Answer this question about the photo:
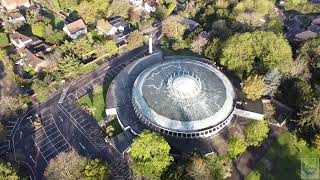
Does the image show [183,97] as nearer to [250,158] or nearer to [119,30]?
[250,158]

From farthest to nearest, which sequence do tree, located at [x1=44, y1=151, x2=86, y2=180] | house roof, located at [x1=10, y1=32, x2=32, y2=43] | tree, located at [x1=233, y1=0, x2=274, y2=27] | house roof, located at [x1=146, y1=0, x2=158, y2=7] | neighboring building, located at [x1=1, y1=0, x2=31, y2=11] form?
neighboring building, located at [x1=1, y1=0, x2=31, y2=11], house roof, located at [x1=146, y1=0, x2=158, y2=7], tree, located at [x1=233, y1=0, x2=274, y2=27], house roof, located at [x1=10, y1=32, x2=32, y2=43], tree, located at [x1=44, y1=151, x2=86, y2=180]

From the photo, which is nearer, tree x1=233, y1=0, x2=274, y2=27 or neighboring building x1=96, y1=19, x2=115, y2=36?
tree x1=233, y1=0, x2=274, y2=27

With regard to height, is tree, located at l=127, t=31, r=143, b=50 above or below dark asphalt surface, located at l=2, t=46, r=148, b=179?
above

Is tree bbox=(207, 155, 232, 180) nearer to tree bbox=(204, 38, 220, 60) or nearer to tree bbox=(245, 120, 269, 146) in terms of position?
tree bbox=(245, 120, 269, 146)

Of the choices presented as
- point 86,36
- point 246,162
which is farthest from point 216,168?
point 86,36

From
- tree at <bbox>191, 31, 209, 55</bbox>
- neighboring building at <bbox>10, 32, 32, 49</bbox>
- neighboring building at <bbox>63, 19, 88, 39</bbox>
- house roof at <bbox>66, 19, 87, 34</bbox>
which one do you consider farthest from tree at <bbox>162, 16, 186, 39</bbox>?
neighboring building at <bbox>10, 32, 32, 49</bbox>

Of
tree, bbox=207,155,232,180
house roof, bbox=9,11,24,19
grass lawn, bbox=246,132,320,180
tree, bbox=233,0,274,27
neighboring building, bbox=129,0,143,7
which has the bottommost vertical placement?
grass lawn, bbox=246,132,320,180

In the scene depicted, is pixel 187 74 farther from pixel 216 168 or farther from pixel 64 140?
pixel 64 140
